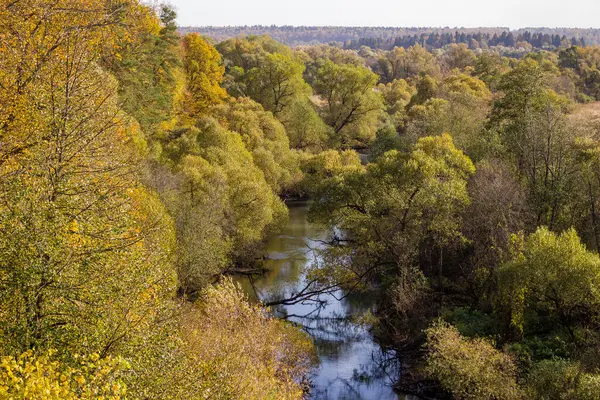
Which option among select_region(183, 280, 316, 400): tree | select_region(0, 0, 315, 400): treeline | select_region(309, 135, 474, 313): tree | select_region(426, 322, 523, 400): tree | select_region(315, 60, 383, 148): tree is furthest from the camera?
select_region(315, 60, 383, 148): tree

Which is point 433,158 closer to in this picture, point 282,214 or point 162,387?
point 282,214

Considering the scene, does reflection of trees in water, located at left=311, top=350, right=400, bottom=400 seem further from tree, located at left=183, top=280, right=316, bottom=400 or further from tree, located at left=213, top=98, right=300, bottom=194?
tree, located at left=213, top=98, right=300, bottom=194

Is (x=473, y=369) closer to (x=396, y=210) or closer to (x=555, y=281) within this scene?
(x=555, y=281)

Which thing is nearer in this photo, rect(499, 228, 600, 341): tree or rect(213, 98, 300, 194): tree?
rect(499, 228, 600, 341): tree

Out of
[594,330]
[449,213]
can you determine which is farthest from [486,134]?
[594,330]

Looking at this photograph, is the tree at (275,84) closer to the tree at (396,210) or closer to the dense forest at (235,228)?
the dense forest at (235,228)

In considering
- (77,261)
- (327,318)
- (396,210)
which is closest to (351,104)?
(396,210)

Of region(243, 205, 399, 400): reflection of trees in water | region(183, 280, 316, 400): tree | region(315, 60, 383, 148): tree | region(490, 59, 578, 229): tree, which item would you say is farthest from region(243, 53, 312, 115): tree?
region(183, 280, 316, 400): tree
